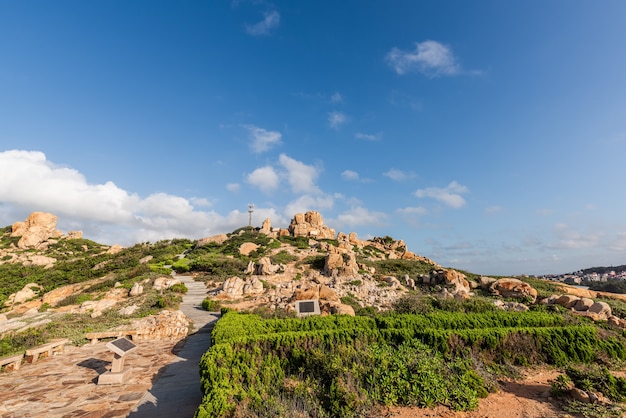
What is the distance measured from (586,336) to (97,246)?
62.8m

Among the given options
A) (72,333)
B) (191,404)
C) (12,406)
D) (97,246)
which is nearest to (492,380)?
(191,404)

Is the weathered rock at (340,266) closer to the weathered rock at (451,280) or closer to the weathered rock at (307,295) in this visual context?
the weathered rock at (451,280)

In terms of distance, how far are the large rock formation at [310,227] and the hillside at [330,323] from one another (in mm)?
14154

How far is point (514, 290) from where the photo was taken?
2322 cm

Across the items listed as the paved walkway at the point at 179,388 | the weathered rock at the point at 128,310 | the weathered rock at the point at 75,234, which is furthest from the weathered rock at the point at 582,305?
the weathered rock at the point at 75,234

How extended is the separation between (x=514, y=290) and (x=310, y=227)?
37.2 m

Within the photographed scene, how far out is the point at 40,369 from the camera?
9758 millimetres

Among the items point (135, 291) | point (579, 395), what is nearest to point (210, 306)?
point (135, 291)

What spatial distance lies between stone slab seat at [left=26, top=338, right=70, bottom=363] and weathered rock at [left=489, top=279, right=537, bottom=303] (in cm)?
2893

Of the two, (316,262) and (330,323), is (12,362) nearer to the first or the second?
(330,323)

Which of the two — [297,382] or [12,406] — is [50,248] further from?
[297,382]

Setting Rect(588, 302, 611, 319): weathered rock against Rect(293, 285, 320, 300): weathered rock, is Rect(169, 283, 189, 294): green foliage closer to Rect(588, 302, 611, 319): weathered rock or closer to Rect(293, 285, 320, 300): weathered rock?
Rect(293, 285, 320, 300): weathered rock

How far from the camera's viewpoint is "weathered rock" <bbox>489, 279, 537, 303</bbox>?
2231 cm

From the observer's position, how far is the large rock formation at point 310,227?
54.5 meters
